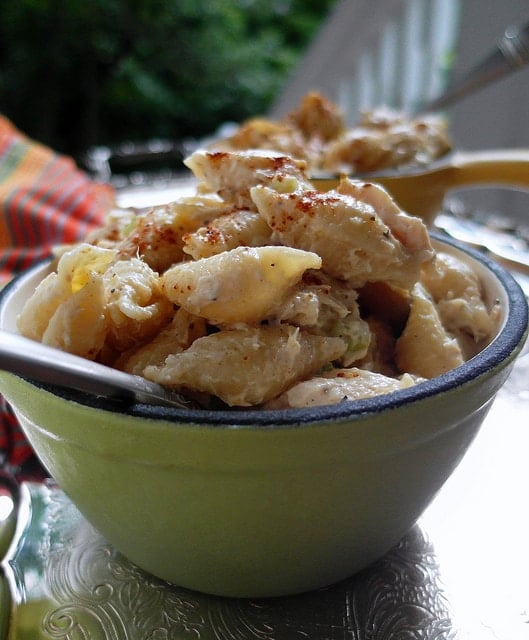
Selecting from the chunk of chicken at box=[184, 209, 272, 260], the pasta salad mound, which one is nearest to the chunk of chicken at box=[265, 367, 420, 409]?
the pasta salad mound

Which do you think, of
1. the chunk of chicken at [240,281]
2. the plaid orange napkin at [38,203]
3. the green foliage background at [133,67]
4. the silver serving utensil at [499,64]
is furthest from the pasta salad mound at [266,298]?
the green foliage background at [133,67]

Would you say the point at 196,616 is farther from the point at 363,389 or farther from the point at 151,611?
the point at 363,389

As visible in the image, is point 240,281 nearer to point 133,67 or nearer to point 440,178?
point 440,178

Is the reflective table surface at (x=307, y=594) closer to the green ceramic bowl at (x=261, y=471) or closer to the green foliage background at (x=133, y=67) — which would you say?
the green ceramic bowl at (x=261, y=471)

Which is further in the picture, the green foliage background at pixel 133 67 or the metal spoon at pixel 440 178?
the green foliage background at pixel 133 67

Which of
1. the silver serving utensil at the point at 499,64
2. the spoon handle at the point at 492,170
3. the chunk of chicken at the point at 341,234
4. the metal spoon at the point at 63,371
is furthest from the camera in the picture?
the silver serving utensil at the point at 499,64

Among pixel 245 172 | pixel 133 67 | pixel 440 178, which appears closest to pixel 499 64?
pixel 440 178

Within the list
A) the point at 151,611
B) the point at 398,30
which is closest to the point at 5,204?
the point at 151,611
